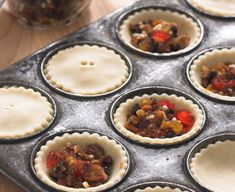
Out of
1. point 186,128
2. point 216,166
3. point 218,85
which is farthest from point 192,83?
point 216,166

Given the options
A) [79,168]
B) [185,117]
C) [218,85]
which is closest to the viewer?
[79,168]

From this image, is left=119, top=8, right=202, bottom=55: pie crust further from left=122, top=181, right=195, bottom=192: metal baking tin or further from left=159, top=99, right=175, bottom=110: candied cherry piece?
left=122, top=181, right=195, bottom=192: metal baking tin

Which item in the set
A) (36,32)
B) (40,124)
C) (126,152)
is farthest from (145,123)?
(36,32)

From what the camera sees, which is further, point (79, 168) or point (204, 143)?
point (204, 143)

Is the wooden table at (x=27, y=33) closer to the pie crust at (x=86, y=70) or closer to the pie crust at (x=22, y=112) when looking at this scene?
the pie crust at (x=86, y=70)

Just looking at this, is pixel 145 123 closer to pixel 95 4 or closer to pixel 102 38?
pixel 102 38

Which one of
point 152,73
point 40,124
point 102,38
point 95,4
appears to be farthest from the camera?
point 95,4

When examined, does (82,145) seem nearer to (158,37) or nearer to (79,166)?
(79,166)
